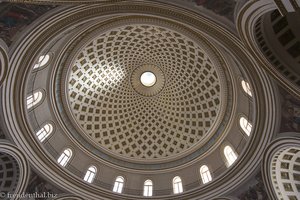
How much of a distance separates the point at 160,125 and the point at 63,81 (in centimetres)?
1058

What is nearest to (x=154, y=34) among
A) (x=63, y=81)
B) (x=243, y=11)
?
(x=63, y=81)

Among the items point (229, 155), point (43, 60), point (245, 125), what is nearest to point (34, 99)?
point (43, 60)

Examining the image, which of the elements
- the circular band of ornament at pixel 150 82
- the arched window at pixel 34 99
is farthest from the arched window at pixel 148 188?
the arched window at pixel 34 99

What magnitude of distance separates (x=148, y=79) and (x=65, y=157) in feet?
37.7

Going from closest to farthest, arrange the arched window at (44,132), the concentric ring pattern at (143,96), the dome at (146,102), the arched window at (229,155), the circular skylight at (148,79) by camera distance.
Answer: the dome at (146,102)
the arched window at (44,132)
the arched window at (229,155)
the concentric ring pattern at (143,96)
the circular skylight at (148,79)

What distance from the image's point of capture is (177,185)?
20.7 metres

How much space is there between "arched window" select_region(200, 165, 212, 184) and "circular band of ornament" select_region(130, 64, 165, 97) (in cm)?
964

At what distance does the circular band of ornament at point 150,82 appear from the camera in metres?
26.5

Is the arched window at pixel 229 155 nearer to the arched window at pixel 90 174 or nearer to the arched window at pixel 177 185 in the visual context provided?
the arched window at pixel 177 185

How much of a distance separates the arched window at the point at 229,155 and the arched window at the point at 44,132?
13.0 m

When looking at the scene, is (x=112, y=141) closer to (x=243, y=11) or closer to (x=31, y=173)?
(x=31, y=173)

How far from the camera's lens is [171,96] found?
87.4 ft

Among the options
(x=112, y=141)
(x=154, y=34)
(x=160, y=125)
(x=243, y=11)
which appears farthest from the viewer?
(x=160, y=125)

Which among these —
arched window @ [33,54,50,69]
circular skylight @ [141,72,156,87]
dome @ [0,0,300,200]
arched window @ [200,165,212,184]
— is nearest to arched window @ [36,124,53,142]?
dome @ [0,0,300,200]
